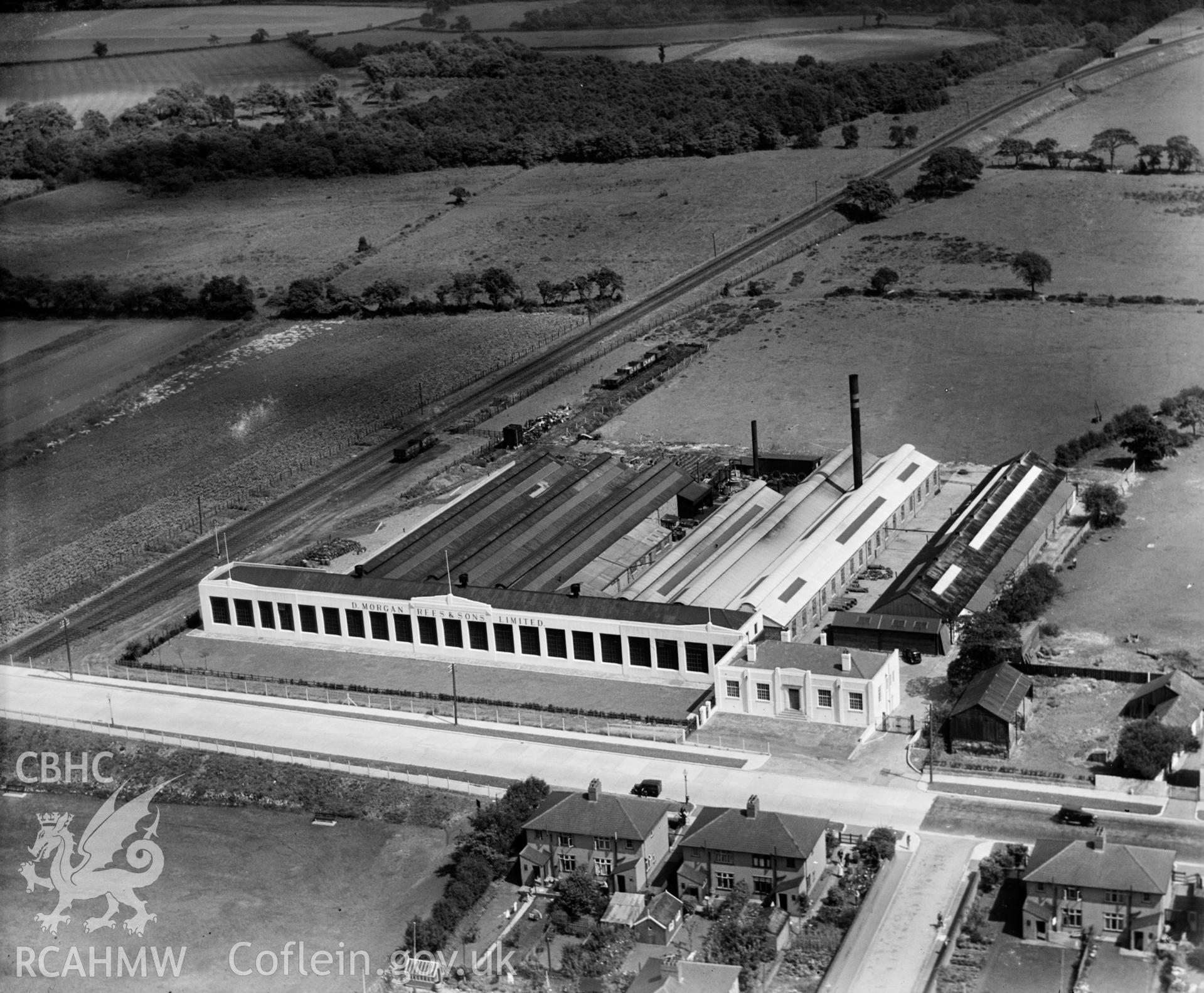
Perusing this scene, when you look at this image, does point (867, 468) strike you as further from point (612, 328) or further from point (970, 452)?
point (612, 328)

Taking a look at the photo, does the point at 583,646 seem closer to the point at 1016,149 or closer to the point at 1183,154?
the point at 1183,154

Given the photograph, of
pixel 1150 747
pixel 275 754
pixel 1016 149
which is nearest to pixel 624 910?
pixel 275 754

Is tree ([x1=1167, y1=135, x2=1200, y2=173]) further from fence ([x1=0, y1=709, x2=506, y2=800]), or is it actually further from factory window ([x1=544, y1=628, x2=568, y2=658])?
fence ([x1=0, y1=709, x2=506, y2=800])

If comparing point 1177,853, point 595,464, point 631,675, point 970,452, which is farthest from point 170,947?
point 970,452

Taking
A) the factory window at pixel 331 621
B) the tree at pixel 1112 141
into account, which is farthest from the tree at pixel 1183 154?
the factory window at pixel 331 621

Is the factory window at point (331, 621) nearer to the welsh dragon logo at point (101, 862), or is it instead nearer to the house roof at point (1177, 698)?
the welsh dragon logo at point (101, 862)

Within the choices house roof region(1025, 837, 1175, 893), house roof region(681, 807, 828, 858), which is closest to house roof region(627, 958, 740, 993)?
house roof region(681, 807, 828, 858)

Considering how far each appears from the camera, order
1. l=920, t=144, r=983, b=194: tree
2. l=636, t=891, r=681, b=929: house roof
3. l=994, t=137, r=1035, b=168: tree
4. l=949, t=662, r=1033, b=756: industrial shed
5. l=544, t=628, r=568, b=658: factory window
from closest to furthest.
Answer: l=636, t=891, r=681, b=929: house roof
l=949, t=662, r=1033, b=756: industrial shed
l=544, t=628, r=568, b=658: factory window
l=920, t=144, r=983, b=194: tree
l=994, t=137, r=1035, b=168: tree
